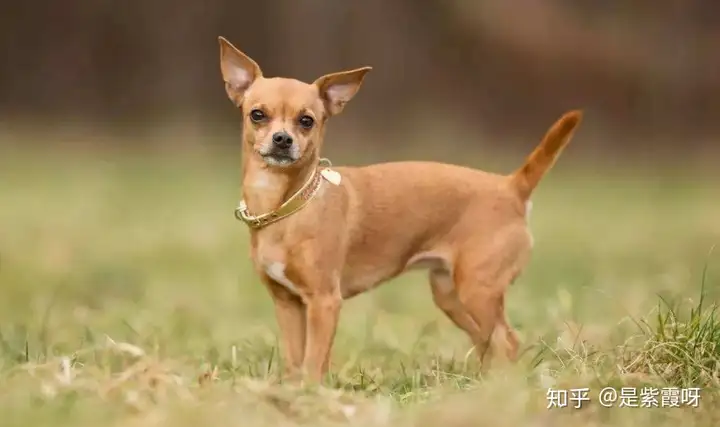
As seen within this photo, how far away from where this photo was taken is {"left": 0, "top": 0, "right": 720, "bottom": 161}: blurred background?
9.97 feet

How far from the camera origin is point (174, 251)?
10.2 ft

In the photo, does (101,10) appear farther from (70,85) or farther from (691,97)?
(691,97)

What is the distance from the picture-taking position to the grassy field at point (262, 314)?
6.44ft

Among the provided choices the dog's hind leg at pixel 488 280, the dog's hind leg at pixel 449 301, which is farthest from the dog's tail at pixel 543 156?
the dog's hind leg at pixel 449 301

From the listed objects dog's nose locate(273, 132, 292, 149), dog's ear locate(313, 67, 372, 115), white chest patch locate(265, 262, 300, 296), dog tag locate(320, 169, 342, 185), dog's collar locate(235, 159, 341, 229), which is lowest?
white chest patch locate(265, 262, 300, 296)

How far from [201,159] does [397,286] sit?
2.21ft

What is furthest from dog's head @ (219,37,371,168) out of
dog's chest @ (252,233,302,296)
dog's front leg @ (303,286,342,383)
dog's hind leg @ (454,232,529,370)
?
Result: dog's hind leg @ (454,232,529,370)

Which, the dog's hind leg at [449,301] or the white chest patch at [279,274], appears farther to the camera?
the dog's hind leg at [449,301]

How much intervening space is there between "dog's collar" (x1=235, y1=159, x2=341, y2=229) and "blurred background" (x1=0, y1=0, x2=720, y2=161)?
0.86 meters

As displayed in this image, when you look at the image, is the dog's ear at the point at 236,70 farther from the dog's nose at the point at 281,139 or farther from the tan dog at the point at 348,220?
the dog's nose at the point at 281,139

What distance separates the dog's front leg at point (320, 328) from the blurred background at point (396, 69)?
99 centimetres

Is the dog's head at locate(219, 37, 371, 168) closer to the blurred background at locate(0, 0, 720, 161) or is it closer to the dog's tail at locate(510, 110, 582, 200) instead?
the dog's tail at locate(510, 110, 582, 200)

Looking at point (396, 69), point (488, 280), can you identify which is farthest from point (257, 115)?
point (396, 69)

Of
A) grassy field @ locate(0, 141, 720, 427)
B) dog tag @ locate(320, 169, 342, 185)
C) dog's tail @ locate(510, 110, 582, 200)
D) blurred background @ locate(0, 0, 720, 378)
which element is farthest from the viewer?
blurred background @ locate(0, 0, 720, 378)
